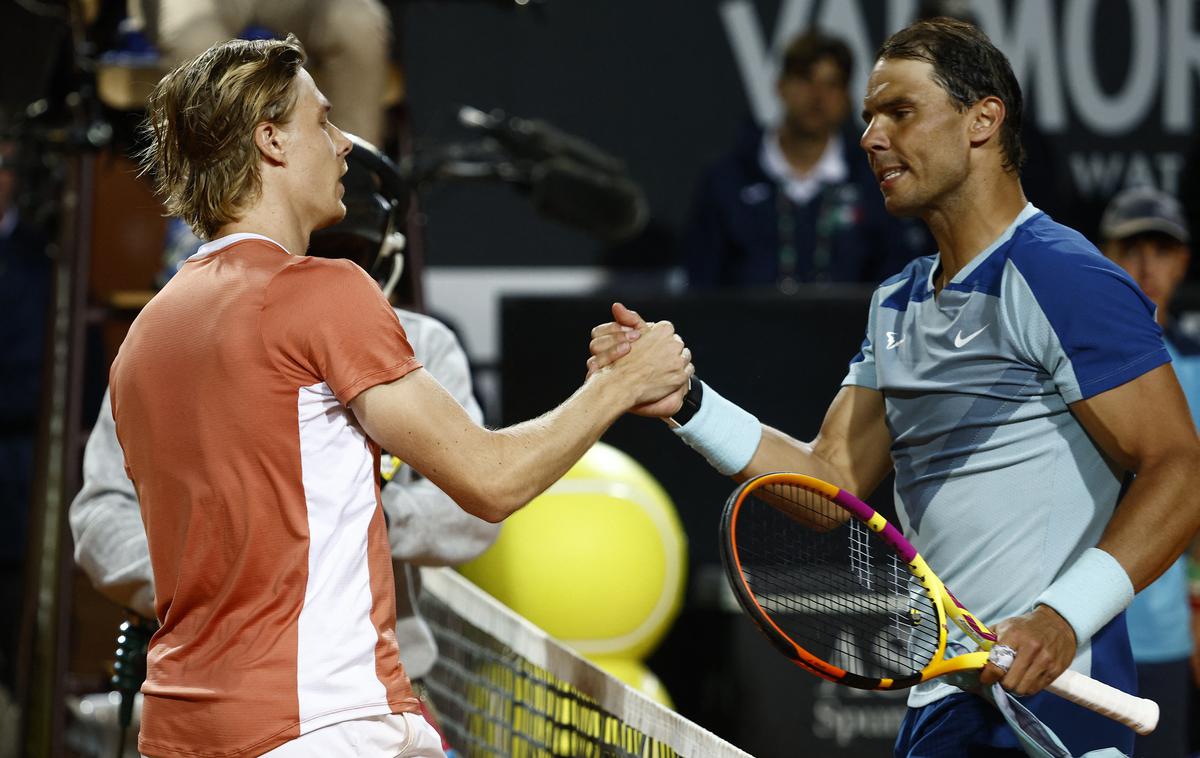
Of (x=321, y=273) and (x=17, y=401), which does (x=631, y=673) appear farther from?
(x=17, y=401)

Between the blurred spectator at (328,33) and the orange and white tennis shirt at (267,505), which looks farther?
the blurred spectator at (328,33)

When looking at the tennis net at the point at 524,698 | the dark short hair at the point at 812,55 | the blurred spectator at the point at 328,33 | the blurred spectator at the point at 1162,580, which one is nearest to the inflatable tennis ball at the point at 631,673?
the tennis net at the point at 524,698

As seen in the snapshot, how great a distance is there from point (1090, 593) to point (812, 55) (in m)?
4.12

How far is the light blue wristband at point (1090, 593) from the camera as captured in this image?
233 centimetres

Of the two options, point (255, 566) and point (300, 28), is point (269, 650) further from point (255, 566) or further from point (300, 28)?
point (300, 28)

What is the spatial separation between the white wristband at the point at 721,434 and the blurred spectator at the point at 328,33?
1.84m

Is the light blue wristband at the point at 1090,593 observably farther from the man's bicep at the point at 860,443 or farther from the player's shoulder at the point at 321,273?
the player's shoulder at the point at 321,273

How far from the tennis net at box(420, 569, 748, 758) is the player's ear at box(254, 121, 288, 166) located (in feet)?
3.62

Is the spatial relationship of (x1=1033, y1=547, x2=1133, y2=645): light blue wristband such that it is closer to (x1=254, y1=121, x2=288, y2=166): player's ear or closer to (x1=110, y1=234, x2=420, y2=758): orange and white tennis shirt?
(x1=110, y1=234, x2=420, y2=758): orange and white tennis shirt

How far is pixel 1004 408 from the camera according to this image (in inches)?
99.8

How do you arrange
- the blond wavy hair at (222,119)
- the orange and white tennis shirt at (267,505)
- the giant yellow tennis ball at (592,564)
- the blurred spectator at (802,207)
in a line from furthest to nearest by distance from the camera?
the blurred spectator at (802,207) → the giant yellow tennis ball at (592,564) → the blond wavy hair at (222,119) → the orange and white tennis shirt at (267,505)

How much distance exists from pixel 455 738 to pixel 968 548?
1.76 metres

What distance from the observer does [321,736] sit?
7.18 ft

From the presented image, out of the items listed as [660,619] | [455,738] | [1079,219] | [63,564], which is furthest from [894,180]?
[1079,219]
